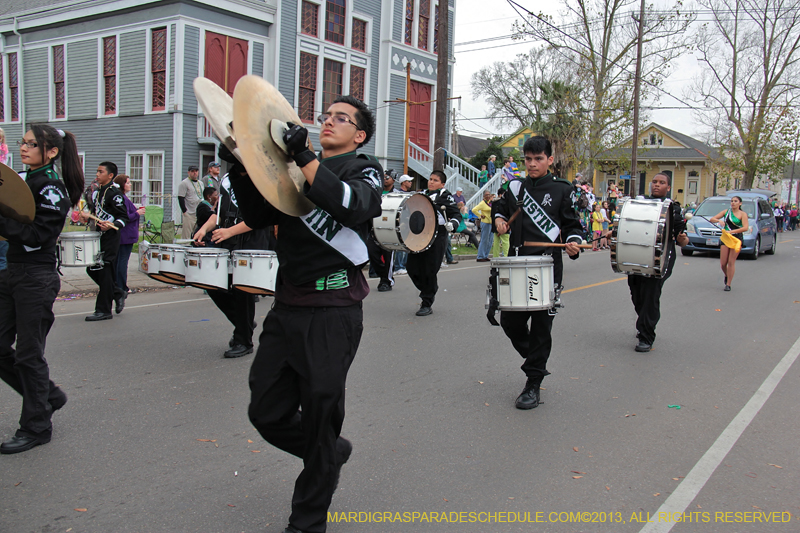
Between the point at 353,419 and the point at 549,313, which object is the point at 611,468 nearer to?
the point at 549,313

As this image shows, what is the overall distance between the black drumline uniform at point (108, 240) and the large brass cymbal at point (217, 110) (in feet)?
19.1

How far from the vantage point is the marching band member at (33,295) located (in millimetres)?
3967

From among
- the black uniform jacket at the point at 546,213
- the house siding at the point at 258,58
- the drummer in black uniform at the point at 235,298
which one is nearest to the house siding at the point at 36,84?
the house siding at the point at 258,58

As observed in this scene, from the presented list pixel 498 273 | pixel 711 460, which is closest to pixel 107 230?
pixel 498 273

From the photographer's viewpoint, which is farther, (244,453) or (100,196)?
(100,196)

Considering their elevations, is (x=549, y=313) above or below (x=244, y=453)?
above

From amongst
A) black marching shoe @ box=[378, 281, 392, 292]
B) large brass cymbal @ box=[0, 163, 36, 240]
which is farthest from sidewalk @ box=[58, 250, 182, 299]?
large brass cymbal @ box=[0, 163, 36, 240]

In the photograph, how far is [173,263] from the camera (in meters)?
5.97

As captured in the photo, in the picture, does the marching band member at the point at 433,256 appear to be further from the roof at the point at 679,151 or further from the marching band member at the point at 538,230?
the roof at the point at 679,151

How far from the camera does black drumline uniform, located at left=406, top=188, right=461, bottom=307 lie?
905 cm

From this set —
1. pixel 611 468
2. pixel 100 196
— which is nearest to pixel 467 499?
pixel 611 468

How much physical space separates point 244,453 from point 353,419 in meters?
0.93

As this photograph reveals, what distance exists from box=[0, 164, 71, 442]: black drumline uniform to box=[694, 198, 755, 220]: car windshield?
67.1 feet

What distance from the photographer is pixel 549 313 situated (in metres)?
5.14
